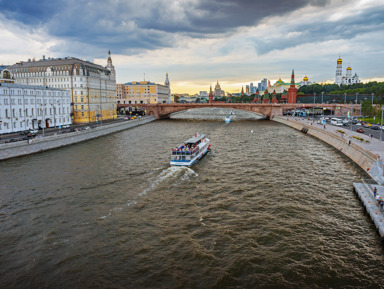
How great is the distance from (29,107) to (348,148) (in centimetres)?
5596

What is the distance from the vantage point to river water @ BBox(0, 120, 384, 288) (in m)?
15.1

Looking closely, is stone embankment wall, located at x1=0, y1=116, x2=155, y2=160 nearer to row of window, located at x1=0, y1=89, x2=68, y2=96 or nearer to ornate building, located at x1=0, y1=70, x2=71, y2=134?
ornate building, located at x1=0, y1=70, x2=71, y2=134

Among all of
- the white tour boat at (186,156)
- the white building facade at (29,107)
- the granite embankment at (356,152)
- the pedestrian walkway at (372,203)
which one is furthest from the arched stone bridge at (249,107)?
the pedestrian walkway at (372,203)

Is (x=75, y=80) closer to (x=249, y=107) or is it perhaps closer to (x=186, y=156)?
(x=186, y=156)

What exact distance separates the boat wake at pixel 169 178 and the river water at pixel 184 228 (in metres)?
0.12

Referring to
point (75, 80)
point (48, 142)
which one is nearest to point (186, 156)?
point (48, 142)

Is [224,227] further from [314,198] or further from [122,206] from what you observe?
[314,198]

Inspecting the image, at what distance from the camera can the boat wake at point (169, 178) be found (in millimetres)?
26459

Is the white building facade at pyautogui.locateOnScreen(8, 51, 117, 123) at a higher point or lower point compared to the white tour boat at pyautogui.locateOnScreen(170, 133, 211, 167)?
higher

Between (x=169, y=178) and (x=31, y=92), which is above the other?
(x=31, y=92)

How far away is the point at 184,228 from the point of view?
20.0 metres

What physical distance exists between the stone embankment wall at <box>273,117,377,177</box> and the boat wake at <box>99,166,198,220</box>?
64.3ft

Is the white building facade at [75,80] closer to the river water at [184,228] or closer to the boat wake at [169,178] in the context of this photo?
the river water at [184,228]

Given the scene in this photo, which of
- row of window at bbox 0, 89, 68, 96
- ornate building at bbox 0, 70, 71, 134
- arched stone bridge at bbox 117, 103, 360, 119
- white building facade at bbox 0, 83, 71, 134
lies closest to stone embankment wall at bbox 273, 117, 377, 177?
arched stone bridge at bbox 117, 103, 360, 119
